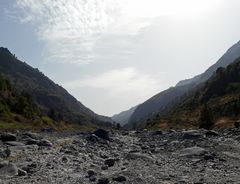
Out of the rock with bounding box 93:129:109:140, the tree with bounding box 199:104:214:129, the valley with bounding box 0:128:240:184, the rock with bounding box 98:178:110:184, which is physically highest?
the tree with bounding box 199:104:214:129

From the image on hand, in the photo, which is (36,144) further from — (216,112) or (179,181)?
(216,112)

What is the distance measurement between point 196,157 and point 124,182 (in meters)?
10.2

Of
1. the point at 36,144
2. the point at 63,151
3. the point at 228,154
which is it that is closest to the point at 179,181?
the point at 228,154

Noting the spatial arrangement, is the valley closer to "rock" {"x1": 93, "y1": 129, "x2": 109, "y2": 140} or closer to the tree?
"rock" {"x1": 93, "y1": 129, "x2": 109, "y2": 140}

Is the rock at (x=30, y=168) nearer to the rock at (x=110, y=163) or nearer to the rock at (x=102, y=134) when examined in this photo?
the rock at (x=110, y=163)

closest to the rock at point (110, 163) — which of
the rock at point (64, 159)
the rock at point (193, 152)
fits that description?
the rock at point (64, 159)

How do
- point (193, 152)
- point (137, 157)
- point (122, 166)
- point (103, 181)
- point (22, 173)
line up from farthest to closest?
point (193, 152) < point (137, 157) < point (122, 166) < point (22, 173) < point (103, 181)

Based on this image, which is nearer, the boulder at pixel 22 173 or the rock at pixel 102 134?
the boulder at pixel 22 173

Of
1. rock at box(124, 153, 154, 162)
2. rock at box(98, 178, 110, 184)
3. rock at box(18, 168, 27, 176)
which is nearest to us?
rock at box(98, 178, 110, 184)

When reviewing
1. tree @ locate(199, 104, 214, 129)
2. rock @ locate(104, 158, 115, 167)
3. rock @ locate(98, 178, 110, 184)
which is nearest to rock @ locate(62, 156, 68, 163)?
rock @ locate(104, 158, 115, 167)

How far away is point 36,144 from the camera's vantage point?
139 ft

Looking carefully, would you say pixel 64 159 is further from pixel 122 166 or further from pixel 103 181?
pixel 103 181

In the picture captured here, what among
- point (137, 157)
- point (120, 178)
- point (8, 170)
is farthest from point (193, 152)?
point (8, 170)

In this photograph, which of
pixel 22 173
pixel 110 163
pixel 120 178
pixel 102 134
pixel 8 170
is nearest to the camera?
pixel 120 178
